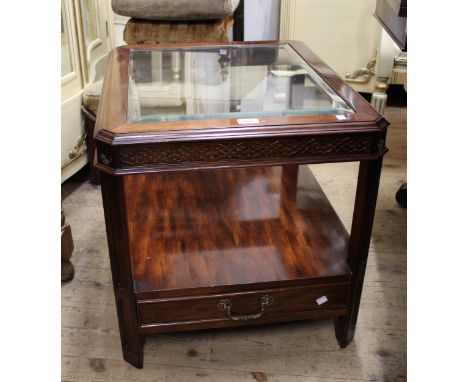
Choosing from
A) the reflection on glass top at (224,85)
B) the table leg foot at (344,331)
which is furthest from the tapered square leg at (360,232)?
the reflection on glass top at (224,85)

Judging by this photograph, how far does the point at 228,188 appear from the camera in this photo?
1.19 m

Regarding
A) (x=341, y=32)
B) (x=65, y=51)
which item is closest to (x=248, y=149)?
(x=65, y=51)

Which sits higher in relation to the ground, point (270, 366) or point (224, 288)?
point (224, 288)

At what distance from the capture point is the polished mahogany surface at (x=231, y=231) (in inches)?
35.3

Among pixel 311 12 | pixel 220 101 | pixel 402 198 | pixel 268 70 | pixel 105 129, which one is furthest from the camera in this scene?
pixel 311 12

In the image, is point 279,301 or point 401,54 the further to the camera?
point 401,54

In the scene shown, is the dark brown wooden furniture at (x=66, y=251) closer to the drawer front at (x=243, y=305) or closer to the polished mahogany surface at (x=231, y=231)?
the polished mahogany surface at (x=231, y=231)

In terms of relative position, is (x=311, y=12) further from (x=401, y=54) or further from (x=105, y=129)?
(x=105, y=129)

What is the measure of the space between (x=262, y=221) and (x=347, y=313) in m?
0.25

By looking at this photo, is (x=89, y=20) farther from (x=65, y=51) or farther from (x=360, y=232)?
(x=360, y=232)

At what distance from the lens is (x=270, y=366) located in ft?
3.10
